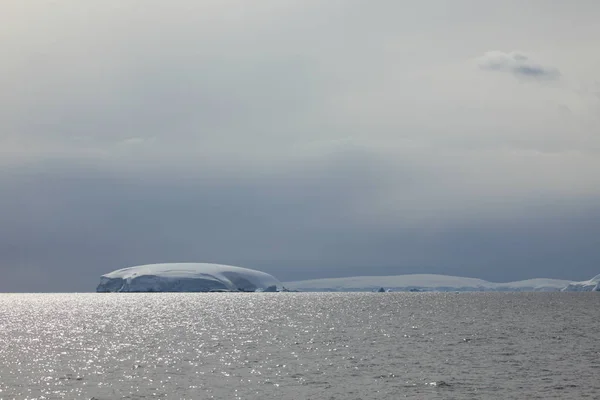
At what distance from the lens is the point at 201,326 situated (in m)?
111

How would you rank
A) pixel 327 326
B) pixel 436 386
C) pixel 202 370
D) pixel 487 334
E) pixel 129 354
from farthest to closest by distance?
pixel 327 326, pixel 487 334, pixel 129 354, pixel 202 370, pixel 436 386

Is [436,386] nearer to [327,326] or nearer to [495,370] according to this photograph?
[495,370]

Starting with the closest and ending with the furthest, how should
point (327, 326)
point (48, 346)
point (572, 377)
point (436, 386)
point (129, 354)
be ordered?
point (436, 386), point (572, 377), point (129, 354), point (48, 346), point (327, 326)

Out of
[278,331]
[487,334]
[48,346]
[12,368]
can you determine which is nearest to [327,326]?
[278,331]

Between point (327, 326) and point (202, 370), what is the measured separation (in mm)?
51879

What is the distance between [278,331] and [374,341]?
806 inches

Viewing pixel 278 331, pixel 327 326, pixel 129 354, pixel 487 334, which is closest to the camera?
pixel 129 354

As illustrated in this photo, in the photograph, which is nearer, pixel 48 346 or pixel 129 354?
pixel 129 354

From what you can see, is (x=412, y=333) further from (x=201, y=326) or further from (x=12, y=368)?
(x=12, y=368)

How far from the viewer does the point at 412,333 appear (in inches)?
3593

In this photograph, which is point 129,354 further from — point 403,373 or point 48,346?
point 403,373

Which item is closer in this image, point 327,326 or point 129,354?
point 129,354

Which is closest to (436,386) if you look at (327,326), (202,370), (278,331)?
(202,370)

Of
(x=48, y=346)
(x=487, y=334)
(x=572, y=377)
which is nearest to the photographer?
(x=572, y=377)
